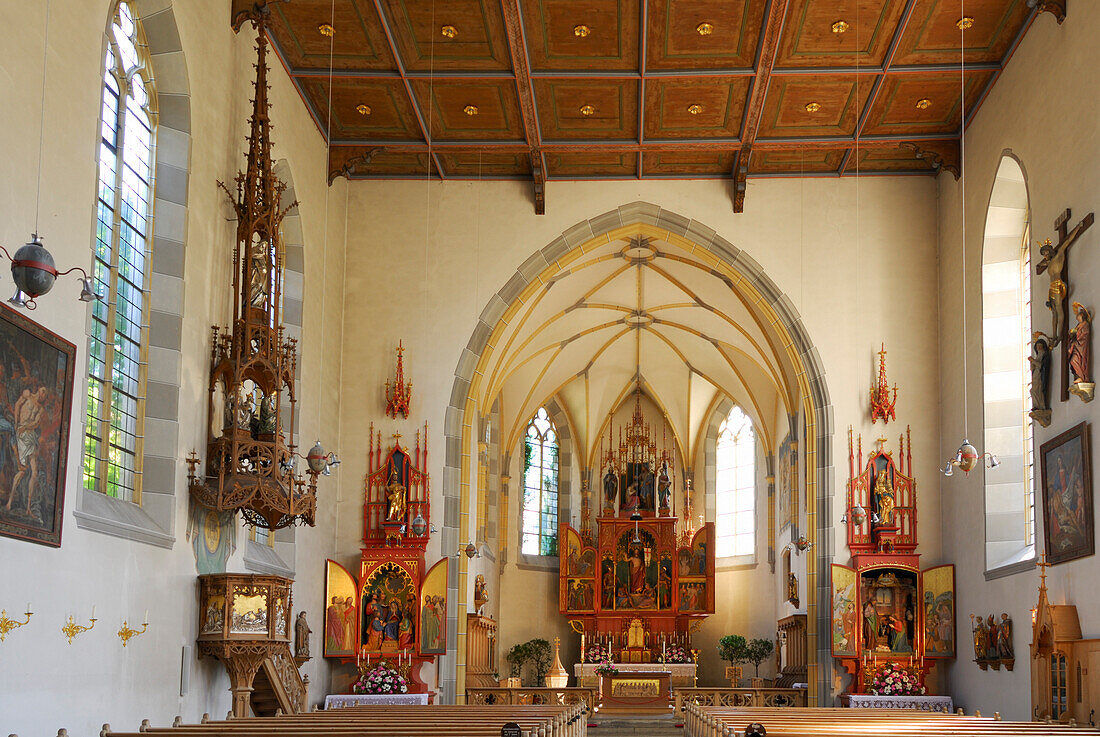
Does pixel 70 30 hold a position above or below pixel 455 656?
above

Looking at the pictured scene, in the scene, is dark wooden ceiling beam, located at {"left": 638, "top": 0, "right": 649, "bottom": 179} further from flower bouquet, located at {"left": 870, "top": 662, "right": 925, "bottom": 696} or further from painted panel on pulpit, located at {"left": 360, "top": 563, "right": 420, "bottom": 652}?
flower bouquet, located at {"left": 870, "top": 662, "right": 925, "bottom": 696}

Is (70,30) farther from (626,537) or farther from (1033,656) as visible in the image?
(626,537)

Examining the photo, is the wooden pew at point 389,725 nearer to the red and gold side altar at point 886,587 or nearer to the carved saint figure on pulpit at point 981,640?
the carved saint figure on pulpit at point 981,640

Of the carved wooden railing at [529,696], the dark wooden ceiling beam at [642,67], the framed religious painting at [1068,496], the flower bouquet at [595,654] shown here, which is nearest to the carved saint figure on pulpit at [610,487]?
the flower bouquet at [595,654]

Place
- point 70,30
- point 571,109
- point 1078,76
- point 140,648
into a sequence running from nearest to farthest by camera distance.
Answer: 1. point 70,30
2. point 140,648
3. point 1078,76
4. point 571,109

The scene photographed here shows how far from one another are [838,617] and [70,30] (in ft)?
47.2

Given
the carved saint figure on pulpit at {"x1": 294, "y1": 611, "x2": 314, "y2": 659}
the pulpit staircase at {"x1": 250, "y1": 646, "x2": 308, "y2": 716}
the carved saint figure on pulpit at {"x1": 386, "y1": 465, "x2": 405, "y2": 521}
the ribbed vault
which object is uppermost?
the ribbed vault

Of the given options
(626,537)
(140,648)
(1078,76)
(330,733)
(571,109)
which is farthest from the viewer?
(626,537)

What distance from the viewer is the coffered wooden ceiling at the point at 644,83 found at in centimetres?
1594

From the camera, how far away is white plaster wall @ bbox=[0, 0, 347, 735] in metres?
9.40

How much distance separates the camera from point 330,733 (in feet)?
29.7

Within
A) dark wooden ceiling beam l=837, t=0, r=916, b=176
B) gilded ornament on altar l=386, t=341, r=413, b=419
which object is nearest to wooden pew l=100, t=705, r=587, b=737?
gilded ornament on altar l=386, t=341, r=413, b=419

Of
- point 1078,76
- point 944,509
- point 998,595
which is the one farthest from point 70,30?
point 944,509

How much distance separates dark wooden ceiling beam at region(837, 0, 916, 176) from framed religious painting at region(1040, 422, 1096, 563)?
232 inches
